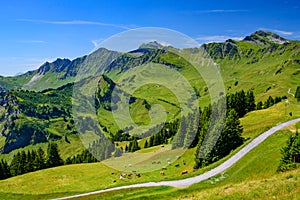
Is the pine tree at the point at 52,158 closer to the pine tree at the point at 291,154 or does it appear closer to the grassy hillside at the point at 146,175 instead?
the grassy hillside at the point at 146,175

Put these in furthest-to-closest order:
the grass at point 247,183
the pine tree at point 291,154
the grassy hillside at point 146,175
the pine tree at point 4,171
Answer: the pine tree at point 4,171
the grassy hillside at point 146,175
the pine tree at point 291,154
the grass at point 247,183

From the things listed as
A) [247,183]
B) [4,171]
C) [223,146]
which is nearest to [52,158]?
[4,171]

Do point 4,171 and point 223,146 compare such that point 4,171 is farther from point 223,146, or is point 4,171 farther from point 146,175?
point 223,146

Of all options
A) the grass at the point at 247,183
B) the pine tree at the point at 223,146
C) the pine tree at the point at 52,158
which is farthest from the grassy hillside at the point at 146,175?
the pine tree at the point at 52,158

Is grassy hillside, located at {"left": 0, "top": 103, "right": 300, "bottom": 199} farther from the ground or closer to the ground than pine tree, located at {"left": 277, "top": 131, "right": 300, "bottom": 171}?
closer to the ground

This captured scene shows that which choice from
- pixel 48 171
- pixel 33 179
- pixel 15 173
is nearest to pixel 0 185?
pixel 33 179

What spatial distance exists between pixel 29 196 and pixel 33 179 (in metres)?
14.5

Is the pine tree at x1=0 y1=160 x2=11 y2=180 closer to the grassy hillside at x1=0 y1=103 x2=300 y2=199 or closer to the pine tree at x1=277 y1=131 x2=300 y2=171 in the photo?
the grassy hillside at x1=0 y1=103 x2=300 y2=199

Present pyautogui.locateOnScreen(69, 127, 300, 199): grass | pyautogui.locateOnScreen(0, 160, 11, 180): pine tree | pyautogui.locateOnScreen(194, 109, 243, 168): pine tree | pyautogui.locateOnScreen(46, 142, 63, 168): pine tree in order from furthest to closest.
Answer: pyautogui.locateOnScreen(46, 142, 63, 168): pine tree < pyautogui.locateOnScreen(0, 160, 11, 180): pine tree < pyautogui.locateOnScreen(194, 109, 243, 168): pine tree < pyautogui.locateOnScreen(69, 127, 300, 199): grass

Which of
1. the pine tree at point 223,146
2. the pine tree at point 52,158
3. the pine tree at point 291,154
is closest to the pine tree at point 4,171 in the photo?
the pine tree at point 52,158

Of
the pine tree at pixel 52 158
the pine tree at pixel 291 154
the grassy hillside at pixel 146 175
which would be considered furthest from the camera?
the pine tree at pixel 52 158

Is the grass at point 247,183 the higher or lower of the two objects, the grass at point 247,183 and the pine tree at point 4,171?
the higher

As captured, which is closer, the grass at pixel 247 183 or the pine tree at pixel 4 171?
the grass at pixel 247 183

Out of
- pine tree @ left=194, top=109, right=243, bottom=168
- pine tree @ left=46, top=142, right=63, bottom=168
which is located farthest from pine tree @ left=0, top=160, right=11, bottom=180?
pine tree @ left=194, top=109, right=243, bottom=168
